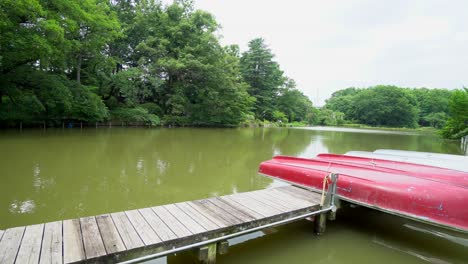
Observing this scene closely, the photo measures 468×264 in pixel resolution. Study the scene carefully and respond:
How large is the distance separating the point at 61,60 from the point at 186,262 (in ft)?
50.9

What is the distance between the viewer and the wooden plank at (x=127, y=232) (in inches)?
77.7

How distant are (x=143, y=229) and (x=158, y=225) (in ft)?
0.47

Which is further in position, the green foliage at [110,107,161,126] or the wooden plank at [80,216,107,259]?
the green foliage at [110,107,161,126]

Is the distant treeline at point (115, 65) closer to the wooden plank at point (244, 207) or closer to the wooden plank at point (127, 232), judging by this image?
the wooden plank at point (127, 232)

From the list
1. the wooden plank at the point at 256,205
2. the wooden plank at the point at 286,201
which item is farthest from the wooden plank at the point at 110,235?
the wooden plank at the point at 286,201

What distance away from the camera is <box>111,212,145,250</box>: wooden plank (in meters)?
1.97

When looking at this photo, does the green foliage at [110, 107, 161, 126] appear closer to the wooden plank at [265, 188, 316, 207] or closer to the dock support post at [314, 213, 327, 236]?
the wooden plank at [265, 188, 316, 207]

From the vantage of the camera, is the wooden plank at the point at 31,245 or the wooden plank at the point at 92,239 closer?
the wooden plank at the point at 31,245

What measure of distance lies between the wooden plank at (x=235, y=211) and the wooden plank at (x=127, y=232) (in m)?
1.01

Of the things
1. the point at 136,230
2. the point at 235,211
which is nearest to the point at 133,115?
the point at 235,211

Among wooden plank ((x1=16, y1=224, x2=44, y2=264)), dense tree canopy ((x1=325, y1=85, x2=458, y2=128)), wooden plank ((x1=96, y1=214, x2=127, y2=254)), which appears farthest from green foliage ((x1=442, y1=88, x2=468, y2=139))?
dense tree canopy ((x1=325, y1=85, x2=458, y2=128))

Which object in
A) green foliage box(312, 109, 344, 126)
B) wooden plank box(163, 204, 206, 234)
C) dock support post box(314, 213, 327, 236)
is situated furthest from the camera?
green foliage box(312, 109, 344, 126)

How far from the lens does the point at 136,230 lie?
7.22ft

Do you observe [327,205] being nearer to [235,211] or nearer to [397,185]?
[397,185]
